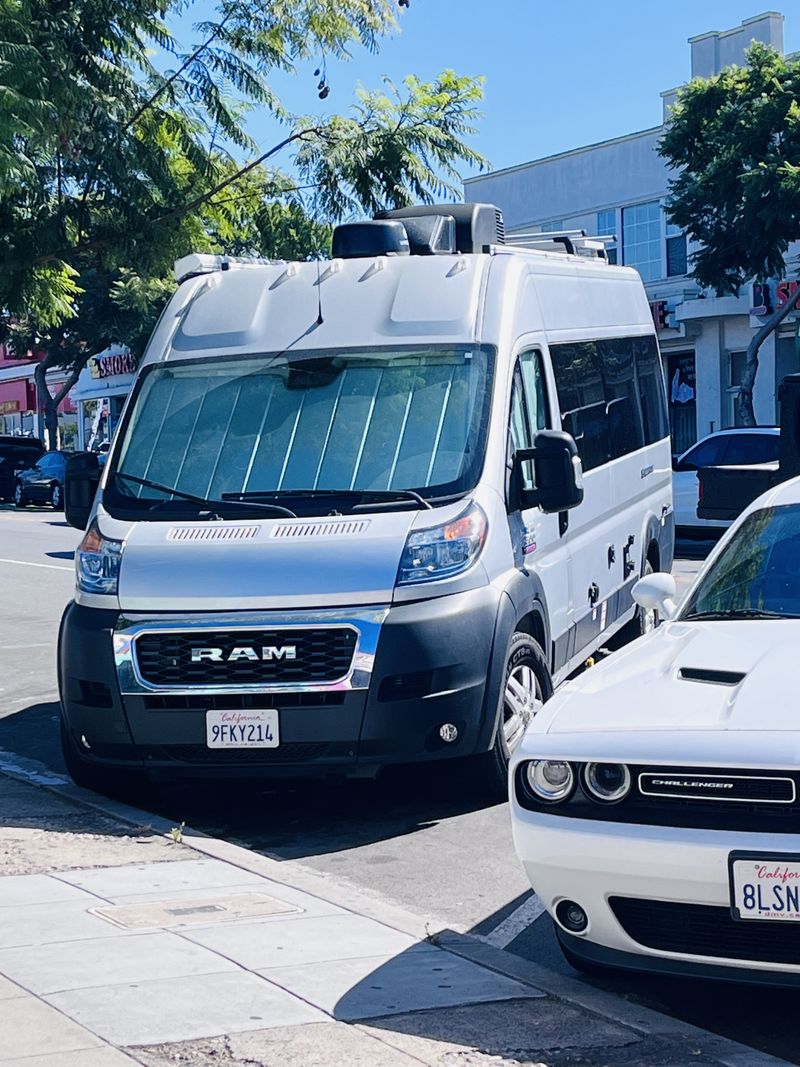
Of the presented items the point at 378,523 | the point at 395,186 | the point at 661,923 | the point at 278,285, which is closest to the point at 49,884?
the point at 378,523

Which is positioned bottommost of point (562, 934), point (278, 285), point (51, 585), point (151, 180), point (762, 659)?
point (51, 585)

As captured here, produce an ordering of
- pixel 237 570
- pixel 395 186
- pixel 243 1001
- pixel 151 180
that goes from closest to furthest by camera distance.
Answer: pixel 243 1001 → pixel 237 570 → pixel 151 180 → pixel 395 186

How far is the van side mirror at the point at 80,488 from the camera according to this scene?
8.68 meters

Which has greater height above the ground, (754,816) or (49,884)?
(754,816)

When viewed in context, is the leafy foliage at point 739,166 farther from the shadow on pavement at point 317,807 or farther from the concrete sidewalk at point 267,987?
the concrete sidewalk at point 267,987

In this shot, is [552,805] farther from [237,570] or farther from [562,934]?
[237,570]

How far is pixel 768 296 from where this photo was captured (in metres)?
33.8

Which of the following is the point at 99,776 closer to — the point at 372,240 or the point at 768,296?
the point at 372,240

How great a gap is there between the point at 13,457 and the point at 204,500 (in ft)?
119

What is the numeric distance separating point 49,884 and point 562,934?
2.28m

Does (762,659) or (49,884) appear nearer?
(762,659)

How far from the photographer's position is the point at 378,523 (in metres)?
7.53

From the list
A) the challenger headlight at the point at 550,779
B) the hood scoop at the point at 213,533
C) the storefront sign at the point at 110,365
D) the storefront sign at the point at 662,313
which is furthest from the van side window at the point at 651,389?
the storefront sign at the point at 110,365

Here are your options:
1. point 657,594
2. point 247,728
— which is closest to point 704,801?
point 657,594
